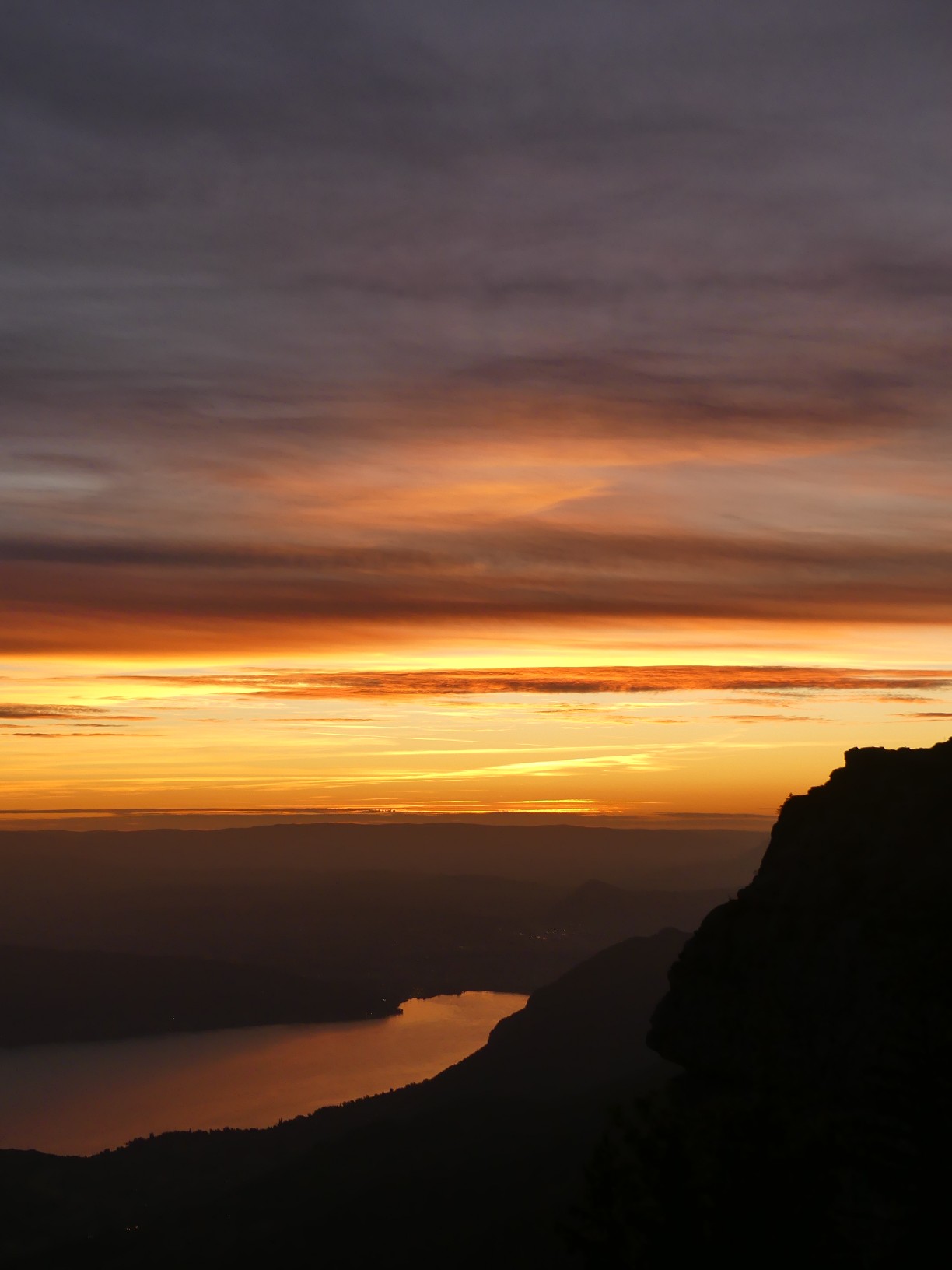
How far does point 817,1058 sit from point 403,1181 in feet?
210

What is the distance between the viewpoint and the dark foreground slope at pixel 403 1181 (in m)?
113

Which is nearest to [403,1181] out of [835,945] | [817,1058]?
[817,1058]

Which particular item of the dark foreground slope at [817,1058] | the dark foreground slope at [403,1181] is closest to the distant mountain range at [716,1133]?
the dark foreground slope at [817,1058]

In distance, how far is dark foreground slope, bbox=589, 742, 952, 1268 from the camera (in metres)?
44.8

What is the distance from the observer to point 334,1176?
446 feet

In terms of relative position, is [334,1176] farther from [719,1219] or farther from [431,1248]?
[719,1219]

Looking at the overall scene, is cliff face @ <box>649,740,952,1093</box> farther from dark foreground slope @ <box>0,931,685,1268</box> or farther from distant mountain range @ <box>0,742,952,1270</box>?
dark foreground slope @ <box>0,931,685,1268</box>

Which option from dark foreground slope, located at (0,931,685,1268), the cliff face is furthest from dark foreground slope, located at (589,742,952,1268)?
dark foreground slope, located at (0,931,685,1268)

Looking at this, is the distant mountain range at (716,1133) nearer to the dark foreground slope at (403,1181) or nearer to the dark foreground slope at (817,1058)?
the dark foreground slope at (817,1058)

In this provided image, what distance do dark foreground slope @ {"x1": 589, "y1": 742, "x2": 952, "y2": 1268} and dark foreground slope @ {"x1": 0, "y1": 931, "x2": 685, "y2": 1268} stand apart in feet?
77.6

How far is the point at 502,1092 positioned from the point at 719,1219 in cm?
12035

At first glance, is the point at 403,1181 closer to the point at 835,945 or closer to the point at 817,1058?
the point at 817,1058

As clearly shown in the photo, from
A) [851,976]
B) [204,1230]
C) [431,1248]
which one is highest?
[851,976]

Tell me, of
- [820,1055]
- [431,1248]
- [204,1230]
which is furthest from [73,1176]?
[820,1055]
